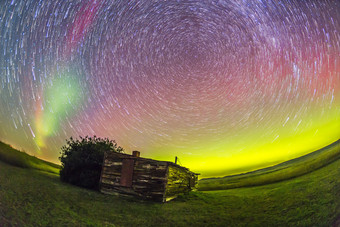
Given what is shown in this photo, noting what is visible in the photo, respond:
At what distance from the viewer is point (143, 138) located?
132 inches

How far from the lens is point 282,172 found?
3.21m

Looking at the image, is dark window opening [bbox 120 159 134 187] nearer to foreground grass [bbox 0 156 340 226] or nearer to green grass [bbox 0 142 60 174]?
foreground grass [bbox 0 156 340 226]

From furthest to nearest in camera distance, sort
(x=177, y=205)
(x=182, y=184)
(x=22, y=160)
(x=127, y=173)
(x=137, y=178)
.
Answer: (x=127, y=173) → (x=137, y=178) → (x=182, y=184) → (x=177, y=205) → (x=22, y=160)

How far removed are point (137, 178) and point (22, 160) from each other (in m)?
1.74

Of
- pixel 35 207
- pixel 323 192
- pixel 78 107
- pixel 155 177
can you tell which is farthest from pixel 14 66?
pixel 323 192

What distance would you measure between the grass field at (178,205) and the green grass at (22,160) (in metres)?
0.08

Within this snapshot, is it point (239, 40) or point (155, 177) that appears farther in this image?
point (155, 177)

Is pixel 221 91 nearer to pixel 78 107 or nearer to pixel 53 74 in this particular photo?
pixel 78 107

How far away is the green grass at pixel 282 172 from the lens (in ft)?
10.2

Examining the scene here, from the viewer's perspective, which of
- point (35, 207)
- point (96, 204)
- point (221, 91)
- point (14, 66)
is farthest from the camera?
point (221, 91)

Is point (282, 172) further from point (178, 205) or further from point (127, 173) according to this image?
point (127, 173)

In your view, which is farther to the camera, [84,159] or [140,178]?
[140,178]

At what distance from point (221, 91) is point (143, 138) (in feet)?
5.00

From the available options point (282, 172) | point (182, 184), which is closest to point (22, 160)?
point (182, 184)
